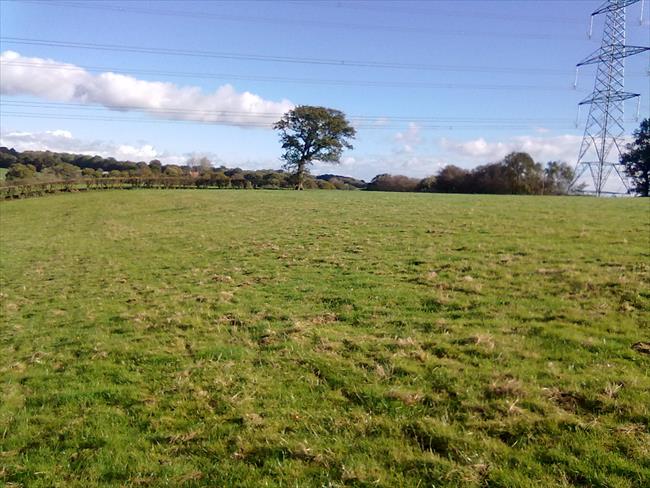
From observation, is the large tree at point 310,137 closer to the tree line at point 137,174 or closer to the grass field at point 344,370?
the tree line at point 137,174

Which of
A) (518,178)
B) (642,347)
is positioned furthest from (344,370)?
(518,178)

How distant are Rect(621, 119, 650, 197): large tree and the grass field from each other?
63888 mm

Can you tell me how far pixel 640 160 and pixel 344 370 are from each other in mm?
77229

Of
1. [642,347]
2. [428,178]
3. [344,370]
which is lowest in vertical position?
[344,370]

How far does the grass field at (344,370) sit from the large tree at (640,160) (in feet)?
210

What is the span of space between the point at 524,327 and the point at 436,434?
3.69 meters

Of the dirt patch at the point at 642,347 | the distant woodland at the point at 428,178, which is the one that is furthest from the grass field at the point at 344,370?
the distant woodland at the point at 428,178

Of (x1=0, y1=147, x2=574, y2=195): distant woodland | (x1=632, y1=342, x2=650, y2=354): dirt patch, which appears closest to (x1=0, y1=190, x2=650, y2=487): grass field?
(x1=632, y1=342, x2=650, y2=354): dirt patch

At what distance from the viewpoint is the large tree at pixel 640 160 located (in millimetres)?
66562

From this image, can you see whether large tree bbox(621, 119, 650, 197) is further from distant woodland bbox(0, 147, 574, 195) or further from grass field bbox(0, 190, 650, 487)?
grass field bbox(0, 190, 650, 487)

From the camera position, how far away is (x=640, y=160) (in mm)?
66812

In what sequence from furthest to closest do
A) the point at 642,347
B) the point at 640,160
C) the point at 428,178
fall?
the point at 428,178
the point at 640,160
the point at 642,347

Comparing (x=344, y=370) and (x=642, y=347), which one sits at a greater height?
(x=642, y=347)

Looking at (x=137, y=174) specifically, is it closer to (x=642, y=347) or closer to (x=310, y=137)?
(x=310, y=137)
